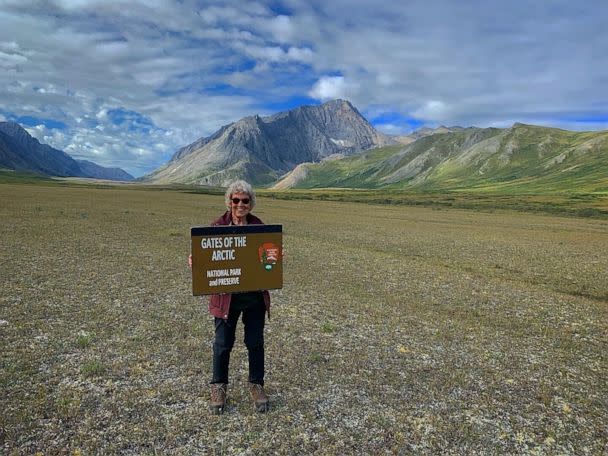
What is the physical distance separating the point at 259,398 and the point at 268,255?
3.18 m

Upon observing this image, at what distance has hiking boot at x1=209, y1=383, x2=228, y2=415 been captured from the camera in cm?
865

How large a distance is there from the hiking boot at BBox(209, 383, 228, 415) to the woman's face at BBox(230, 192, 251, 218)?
3732 millimetres

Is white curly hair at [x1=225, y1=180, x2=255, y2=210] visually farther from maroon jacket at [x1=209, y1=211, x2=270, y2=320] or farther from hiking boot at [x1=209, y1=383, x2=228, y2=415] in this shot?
hiking boot at [x1=209, y1=383, x2=228, y2=415]

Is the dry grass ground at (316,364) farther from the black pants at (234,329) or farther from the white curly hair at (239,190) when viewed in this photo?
the white curly hair at (239,190)

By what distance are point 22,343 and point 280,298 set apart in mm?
9971

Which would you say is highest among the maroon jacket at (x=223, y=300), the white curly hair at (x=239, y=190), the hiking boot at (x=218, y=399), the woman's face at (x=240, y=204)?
the white curly hair at (x=239, y=190)

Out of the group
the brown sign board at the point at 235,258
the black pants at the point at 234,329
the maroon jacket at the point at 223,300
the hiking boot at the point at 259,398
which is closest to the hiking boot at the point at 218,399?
the black pants at the point at 234,329

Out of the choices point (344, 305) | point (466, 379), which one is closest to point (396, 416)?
point (466, 379)

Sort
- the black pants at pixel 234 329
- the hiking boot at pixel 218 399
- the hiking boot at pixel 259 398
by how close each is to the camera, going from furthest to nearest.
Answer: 1. the hiking boot at pixel 259 398
2. the hiking boot at pixel 218 399
3. the black pants at pixel 234 329

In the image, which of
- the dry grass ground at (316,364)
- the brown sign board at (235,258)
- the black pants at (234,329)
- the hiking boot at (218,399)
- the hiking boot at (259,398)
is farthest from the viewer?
the hiking boot at (259,398)

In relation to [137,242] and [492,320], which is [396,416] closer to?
[492,320]

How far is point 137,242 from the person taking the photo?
3328 cm

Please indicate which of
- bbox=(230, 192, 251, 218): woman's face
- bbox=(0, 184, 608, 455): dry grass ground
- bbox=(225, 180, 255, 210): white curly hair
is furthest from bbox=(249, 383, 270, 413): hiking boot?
bbox=(225, 180, 255, 210): white curly hair

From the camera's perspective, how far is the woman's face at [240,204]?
321 inches
